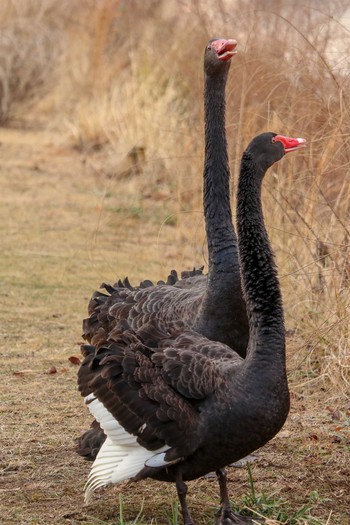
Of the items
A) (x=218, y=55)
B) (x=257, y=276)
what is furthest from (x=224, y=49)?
(x=257, y=276)

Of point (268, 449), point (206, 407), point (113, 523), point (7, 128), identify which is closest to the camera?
point (206, 407)

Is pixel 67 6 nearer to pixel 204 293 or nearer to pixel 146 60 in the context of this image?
pixel 146 60

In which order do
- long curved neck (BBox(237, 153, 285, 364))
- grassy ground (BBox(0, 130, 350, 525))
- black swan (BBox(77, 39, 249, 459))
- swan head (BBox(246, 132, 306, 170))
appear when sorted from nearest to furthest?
long curved neck (BBox(237, 153, 285, 364)) < swan head (BBox(246, 132, 306, 170)) < grassy ground (BBox(0, 130, 350, 525)) < black swan (BBox(77, 39, 249, 459))

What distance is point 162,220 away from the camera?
9.16 m

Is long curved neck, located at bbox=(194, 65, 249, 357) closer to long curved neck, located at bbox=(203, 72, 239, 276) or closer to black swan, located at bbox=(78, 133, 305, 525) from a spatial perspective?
long curved neck, located at bbox=(203, 72, 239, 276)

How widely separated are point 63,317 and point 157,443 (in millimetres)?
3632

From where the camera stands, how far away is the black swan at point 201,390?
3.41 metres

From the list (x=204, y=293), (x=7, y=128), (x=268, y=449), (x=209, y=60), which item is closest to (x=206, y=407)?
(x=204, y=293)

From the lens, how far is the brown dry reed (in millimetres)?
5410

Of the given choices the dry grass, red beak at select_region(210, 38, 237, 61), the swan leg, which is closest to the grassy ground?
the dry grass

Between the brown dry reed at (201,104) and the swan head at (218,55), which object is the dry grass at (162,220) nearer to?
the brown dry reed at (201,104)

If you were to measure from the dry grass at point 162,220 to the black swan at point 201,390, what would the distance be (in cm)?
41

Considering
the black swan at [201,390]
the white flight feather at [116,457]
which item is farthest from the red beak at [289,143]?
the white flight feather at [116,457]

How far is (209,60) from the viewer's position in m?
4.81
